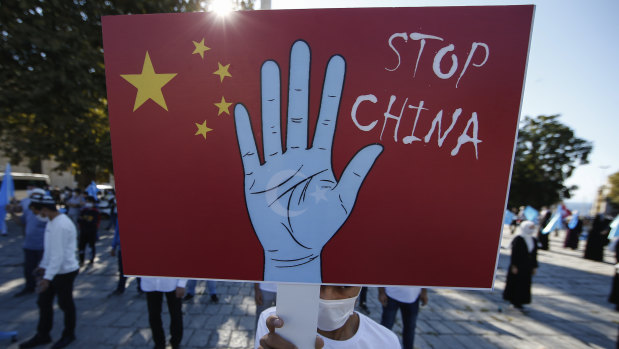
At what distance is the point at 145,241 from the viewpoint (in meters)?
1.07

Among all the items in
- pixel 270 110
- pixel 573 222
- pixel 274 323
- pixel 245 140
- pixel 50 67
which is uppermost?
pixel 50 67

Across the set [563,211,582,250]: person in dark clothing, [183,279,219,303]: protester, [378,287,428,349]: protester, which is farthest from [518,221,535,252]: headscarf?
[563,211,582,250]: person in dark clothing

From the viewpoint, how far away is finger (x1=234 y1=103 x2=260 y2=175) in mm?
1009

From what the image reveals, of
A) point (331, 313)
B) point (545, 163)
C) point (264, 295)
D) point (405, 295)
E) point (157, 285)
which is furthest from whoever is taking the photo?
point (545, 163)

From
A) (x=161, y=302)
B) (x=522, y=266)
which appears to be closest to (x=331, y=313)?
→ (x=161, y=302)

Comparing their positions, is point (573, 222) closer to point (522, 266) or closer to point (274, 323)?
point (522, 266)

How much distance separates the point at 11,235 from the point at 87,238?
20.3 ft

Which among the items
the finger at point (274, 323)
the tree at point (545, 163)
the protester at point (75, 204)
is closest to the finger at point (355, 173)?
the finger at point (274, 323)

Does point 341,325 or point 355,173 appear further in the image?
point 341,325

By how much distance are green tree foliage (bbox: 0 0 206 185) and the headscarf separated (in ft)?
29.9

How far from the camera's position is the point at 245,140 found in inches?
40.2

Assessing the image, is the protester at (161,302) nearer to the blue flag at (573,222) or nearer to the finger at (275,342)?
the finger at (275,342)

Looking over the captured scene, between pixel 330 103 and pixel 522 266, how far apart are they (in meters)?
5.83

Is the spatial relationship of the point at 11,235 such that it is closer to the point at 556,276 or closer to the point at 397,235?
the point at 397,235
